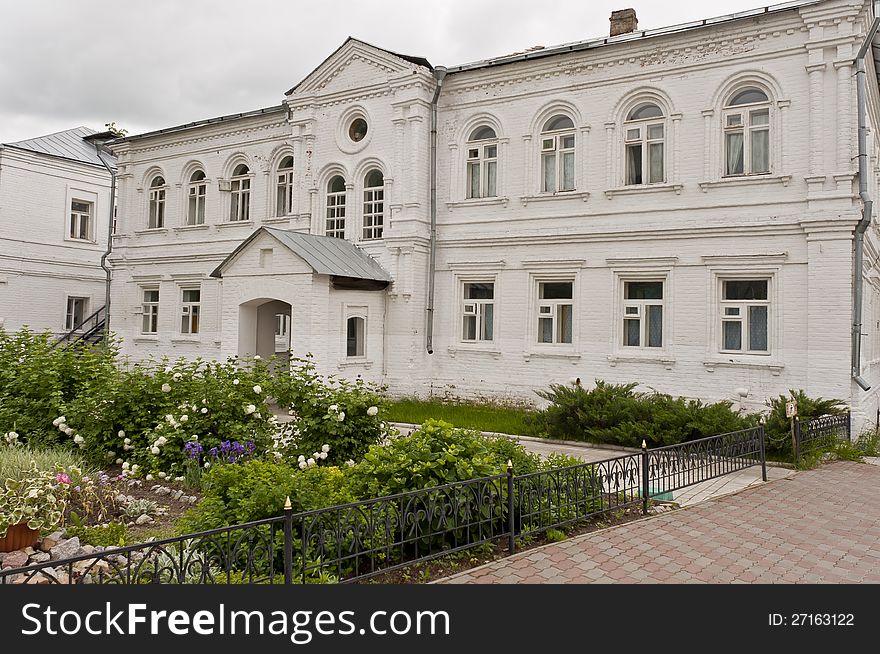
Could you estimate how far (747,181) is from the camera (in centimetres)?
1309

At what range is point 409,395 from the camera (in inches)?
645

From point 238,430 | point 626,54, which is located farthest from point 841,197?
point 238,430

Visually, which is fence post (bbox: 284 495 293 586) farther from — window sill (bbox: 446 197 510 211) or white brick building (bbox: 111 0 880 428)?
window sill (bbox: 446 197 510 211)

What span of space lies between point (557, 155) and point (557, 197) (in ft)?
3.10

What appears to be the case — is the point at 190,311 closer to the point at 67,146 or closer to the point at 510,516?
the point at 67,146

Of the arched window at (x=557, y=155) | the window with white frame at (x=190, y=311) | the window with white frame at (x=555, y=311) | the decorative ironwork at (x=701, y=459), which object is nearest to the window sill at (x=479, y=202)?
the arched window at (x=557, y=155)

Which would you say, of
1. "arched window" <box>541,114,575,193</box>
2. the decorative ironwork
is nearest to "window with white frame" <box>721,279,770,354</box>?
the decorative ironwork

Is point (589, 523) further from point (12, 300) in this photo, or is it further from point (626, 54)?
point (12, 300)

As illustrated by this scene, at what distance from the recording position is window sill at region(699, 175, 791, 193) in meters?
12.7

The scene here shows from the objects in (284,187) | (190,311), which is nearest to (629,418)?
(284,187)

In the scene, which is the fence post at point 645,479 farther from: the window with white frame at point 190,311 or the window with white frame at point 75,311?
the window with white frame at point 75,311

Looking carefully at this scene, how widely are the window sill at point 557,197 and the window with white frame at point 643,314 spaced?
2006 millimetres

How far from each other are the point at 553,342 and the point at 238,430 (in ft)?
27.5

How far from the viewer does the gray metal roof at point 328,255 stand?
15.2m
